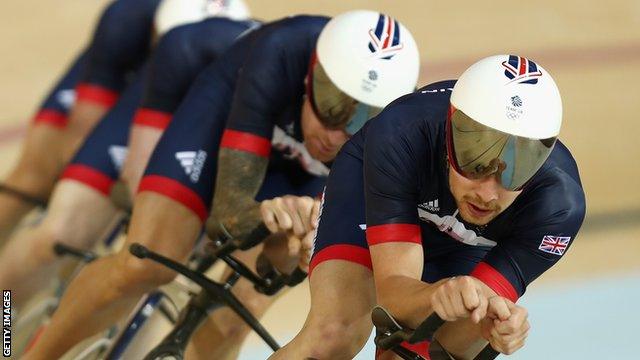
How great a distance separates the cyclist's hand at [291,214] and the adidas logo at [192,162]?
2.76 ft

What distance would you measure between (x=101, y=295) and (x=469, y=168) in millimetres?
1627

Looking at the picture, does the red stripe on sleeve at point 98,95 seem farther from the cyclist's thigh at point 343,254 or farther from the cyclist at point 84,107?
the cyclist's thigh at point 343,254

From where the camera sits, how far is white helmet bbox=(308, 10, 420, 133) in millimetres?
4023

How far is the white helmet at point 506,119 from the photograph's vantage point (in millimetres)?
3209

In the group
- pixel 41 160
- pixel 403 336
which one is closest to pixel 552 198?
pixel 403 336

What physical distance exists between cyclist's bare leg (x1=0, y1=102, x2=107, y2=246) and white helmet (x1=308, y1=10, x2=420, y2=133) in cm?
224

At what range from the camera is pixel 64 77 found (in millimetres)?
6484

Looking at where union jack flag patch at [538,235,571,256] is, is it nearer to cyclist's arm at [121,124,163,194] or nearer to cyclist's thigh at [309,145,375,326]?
cyclist's thigh at [309,145,375,326]

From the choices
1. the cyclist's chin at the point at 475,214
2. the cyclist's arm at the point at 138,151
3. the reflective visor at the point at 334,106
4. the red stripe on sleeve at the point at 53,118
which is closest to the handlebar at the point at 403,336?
the cyclist's chin at the point at 475,214

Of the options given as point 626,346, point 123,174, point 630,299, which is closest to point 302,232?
point 123,174

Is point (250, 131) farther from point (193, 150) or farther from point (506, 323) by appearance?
point (506, 323)

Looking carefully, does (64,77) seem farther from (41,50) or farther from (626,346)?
(41,50)

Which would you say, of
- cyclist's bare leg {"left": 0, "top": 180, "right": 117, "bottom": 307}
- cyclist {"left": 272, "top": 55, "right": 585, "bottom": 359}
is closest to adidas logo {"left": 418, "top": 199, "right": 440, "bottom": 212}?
cyclist {"left": 272, "top": 55, "right": 585, "bottom": 359}

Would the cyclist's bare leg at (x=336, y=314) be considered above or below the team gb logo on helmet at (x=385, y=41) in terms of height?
below
